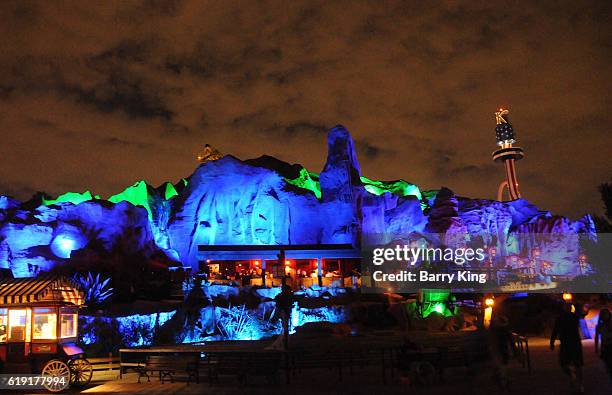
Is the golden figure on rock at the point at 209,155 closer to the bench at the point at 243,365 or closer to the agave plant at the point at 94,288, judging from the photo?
the agave plant at the point at 94,288

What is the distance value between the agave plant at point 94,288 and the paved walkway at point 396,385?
19431 mm

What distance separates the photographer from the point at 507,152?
87750 mm

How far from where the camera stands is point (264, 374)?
44.7 feet

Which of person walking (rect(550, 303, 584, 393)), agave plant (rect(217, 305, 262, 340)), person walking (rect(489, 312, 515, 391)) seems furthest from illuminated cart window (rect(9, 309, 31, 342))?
agave plant (rect(217, 305, 262, 340))

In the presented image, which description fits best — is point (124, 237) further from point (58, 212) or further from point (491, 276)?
point (491, 276)

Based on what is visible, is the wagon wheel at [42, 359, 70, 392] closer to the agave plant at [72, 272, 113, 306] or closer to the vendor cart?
the vendor cart

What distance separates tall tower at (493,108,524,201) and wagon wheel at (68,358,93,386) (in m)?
80.5

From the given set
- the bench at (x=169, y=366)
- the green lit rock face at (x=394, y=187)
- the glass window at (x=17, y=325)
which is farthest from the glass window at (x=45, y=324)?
the green lit rock face at (x=394, y=187)

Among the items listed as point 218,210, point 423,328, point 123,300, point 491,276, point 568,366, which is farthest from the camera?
point 218,210

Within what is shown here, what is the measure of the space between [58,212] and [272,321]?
21.8 metres

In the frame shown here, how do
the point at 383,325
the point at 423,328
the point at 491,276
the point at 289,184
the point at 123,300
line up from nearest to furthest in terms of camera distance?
the point at 423,328 < the point at 383,325 < the point at 123,300 < the point at 491,276 < the point at 289,184

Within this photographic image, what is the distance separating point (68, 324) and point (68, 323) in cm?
3

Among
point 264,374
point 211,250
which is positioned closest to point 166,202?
point 211,250

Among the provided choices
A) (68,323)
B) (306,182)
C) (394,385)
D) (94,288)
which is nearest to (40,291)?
(68,323)
